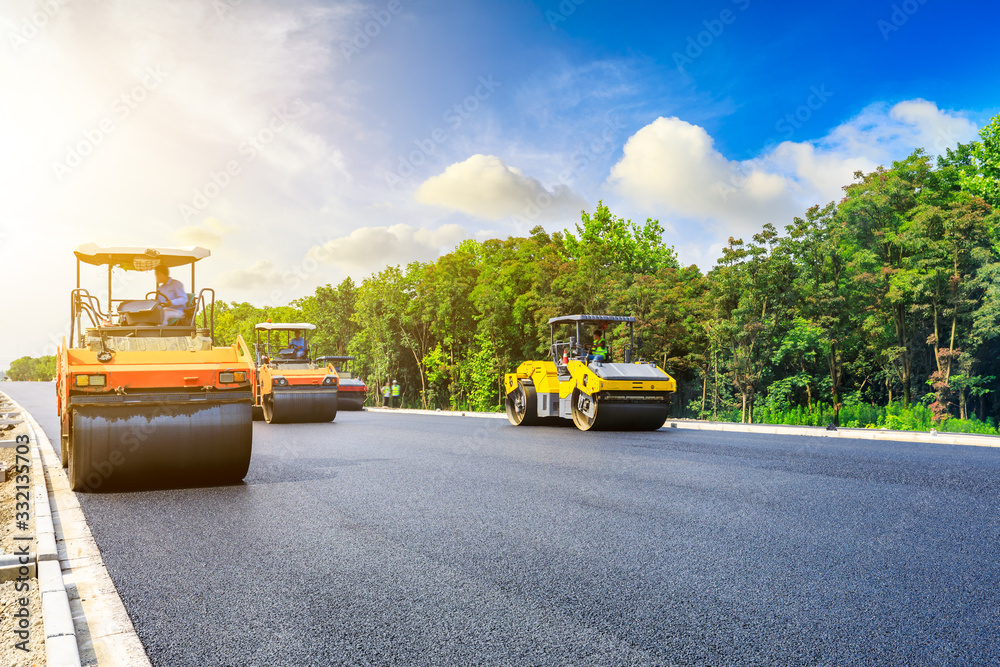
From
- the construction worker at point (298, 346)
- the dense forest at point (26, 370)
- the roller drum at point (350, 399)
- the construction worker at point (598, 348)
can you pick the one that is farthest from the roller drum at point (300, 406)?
the dense forest at point (26, 370)

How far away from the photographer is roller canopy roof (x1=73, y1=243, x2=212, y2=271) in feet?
26.0

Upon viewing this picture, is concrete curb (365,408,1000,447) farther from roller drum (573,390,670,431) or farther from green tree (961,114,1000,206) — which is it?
green tree (961,114,1000,206)

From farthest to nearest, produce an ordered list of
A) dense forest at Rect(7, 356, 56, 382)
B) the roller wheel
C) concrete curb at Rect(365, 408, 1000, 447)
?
dense forest at Rect(7, 356, 56, 382)
the roller wheel
concrete curb at Rect(365, 408, 1000, 447)

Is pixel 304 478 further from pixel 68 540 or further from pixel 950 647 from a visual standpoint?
pixel 950 647

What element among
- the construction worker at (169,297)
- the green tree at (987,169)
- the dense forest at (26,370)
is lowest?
the dense forest at (26,370)

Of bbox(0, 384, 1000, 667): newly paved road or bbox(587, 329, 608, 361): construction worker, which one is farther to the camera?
bbox(587, 329, 608, 361): construction worker

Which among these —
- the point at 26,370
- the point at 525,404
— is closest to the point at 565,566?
the point at 525,404

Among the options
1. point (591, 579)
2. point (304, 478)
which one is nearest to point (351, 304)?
point (304, 478)

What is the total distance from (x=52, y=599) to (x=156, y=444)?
3.35 m

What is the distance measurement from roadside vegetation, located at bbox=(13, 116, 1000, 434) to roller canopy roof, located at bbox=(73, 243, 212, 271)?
1387 cm

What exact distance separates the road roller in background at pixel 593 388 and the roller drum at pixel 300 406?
4.64m

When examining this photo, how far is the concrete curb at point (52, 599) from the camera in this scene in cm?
277

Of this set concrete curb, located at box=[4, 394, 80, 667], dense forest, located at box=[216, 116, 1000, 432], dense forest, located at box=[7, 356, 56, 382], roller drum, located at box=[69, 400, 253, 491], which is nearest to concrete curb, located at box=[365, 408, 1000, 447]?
dense forest, located at box=[216, 116, 1000, 432]

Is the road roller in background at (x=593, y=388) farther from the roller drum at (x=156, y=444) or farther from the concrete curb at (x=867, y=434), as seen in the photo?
the roller drum at (x=156, y=444)
